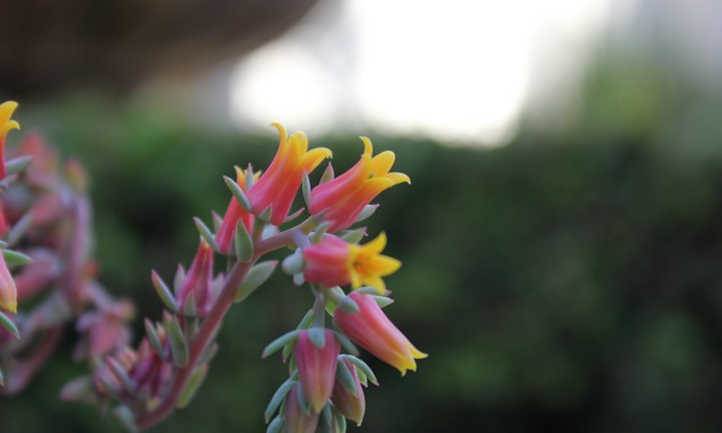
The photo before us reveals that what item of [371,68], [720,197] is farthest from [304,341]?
[371,68]

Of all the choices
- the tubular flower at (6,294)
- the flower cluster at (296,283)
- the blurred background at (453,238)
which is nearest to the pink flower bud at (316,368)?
the flower cluster at (296,283)

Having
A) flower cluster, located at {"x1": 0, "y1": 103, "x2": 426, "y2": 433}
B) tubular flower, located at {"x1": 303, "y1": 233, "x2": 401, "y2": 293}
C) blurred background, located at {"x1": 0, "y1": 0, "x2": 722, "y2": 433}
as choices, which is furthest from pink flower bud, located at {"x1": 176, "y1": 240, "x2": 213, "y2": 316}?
blurred background, located at {"x1": 0, "y1": 0, "x2": 722, "y2": 433}

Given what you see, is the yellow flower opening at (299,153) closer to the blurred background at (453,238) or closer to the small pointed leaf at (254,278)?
the small pointed leaf at (254,278)

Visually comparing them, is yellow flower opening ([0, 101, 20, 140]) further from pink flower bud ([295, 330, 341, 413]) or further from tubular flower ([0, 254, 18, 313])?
pink flower bud ([295, 330, 341, 413])

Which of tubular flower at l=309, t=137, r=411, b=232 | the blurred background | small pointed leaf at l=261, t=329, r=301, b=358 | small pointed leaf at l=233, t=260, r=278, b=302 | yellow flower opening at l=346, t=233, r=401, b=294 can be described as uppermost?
tubular flower at l=309, t=137, r=411, b=232

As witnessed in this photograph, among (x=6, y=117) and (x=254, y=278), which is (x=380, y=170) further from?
(x=6, y=117)

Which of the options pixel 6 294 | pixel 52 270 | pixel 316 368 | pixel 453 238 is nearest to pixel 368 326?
pixel 316 368
